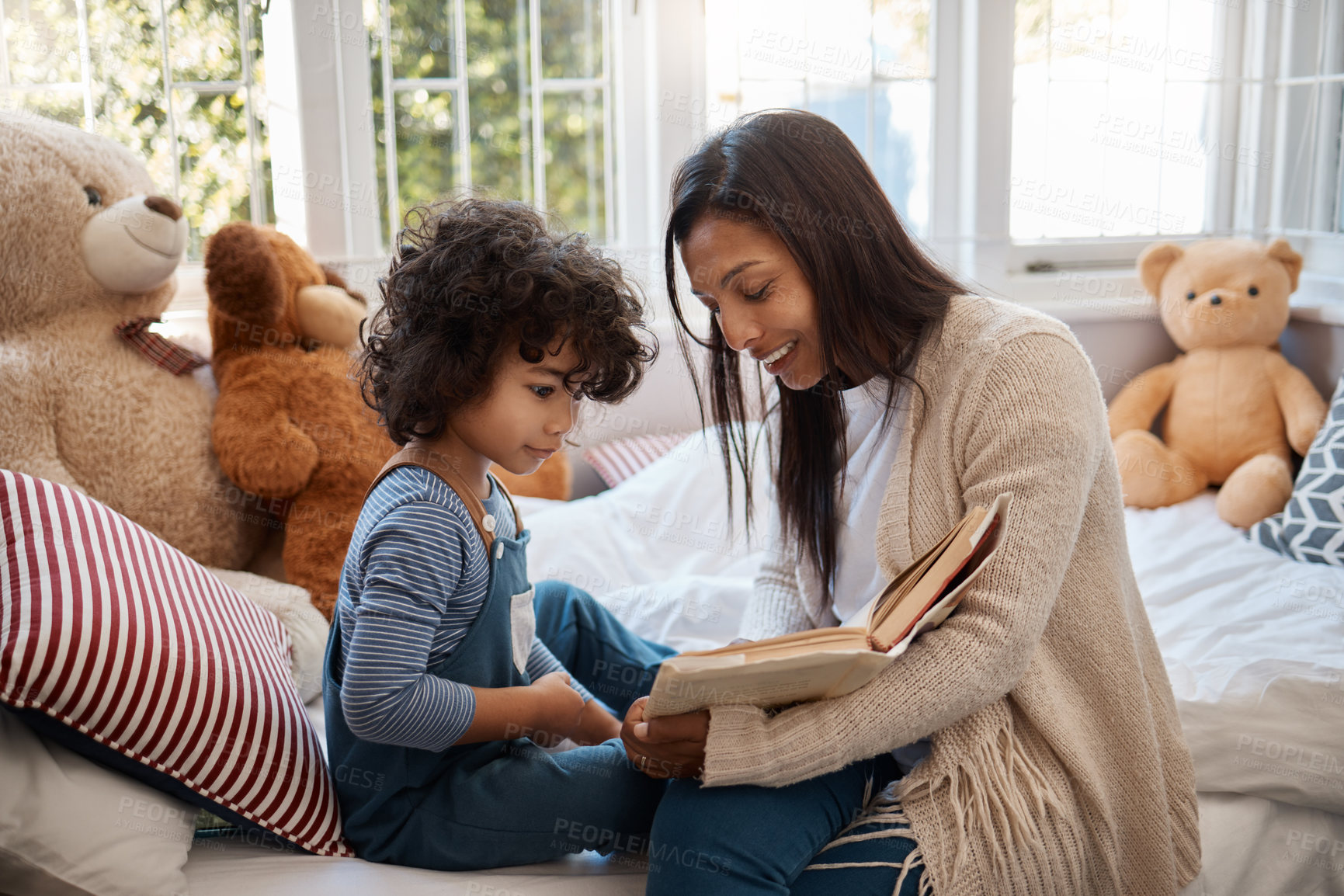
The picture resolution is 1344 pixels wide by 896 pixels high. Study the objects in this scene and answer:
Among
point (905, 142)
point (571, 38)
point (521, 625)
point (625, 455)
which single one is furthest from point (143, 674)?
point (905, 142)

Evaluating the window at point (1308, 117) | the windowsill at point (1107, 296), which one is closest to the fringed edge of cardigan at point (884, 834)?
the windowsill at point (1107, 296)

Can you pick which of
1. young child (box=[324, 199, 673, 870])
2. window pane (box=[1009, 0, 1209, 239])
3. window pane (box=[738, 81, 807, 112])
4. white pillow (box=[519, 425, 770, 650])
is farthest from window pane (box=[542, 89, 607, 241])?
young child (box=[324, 199, 673, 870])

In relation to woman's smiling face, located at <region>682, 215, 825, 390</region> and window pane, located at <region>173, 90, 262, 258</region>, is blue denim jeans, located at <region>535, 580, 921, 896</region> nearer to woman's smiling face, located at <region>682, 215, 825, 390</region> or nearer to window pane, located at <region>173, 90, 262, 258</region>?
woman's smiling face, located at <region>682, 215, 825, 390</region>

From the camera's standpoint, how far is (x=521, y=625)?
108 centimetres

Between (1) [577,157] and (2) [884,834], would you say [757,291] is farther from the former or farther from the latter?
(1) [577,157]

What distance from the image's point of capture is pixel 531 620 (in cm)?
112

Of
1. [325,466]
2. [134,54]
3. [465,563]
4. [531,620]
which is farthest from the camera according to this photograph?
[134,54]

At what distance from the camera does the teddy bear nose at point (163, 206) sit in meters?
1.46

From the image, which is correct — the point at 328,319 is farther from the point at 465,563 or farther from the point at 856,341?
the point at 856,341

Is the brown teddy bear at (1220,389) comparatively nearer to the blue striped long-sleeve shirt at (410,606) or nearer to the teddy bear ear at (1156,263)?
the teddy bear ear at (1156,263)

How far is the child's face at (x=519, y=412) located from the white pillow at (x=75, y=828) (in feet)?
1.48

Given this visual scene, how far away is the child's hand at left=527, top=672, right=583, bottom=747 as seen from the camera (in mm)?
1011

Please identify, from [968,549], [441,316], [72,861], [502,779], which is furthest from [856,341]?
[72,861]

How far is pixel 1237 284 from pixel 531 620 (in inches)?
67.5
